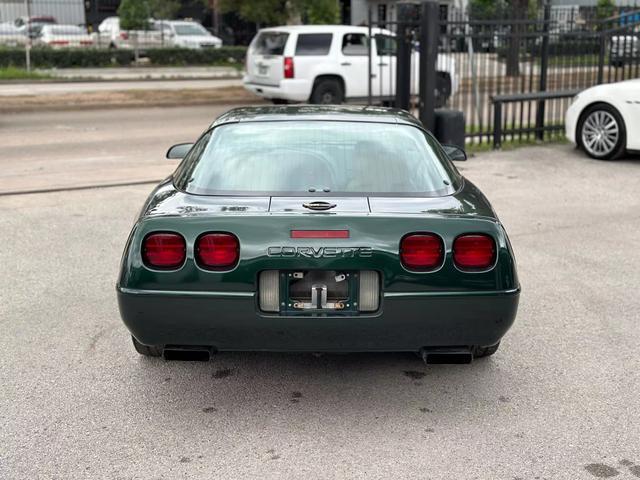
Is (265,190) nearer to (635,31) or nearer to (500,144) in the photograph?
(500,144)

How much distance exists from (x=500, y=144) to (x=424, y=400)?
942 centimetres

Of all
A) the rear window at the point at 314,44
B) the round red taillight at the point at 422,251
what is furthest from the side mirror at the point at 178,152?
the rear window at the point at 314,44

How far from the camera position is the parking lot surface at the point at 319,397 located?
378cm

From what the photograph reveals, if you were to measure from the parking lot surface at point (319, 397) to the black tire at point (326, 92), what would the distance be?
11298 mm

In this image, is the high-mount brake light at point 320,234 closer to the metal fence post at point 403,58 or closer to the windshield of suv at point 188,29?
the metal fence post at point 403,58

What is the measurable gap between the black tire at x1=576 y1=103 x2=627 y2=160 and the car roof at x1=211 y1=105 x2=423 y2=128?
7085 mm

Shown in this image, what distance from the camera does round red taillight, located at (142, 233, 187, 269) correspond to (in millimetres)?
4086

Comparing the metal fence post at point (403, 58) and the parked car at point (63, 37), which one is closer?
the metal fence post at point (403, 58)

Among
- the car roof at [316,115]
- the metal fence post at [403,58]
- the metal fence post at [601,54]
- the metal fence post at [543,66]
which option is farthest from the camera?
the metal fence post at [601,54]

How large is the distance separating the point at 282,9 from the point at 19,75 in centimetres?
764

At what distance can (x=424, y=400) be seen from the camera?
446 centimetres

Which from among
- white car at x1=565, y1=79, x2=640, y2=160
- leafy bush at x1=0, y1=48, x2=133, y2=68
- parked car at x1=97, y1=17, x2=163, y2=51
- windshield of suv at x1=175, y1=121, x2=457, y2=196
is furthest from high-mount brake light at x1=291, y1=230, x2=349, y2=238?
parked car at x1=97, y1=17, x2=163, y2=51

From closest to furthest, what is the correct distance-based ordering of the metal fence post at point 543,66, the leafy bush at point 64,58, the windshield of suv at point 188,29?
the metal fence post at point 543,66 < the leafy bush at point 64,58 < the windshield of suv at point 188,29

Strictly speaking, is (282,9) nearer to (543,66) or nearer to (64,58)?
(64,58)
